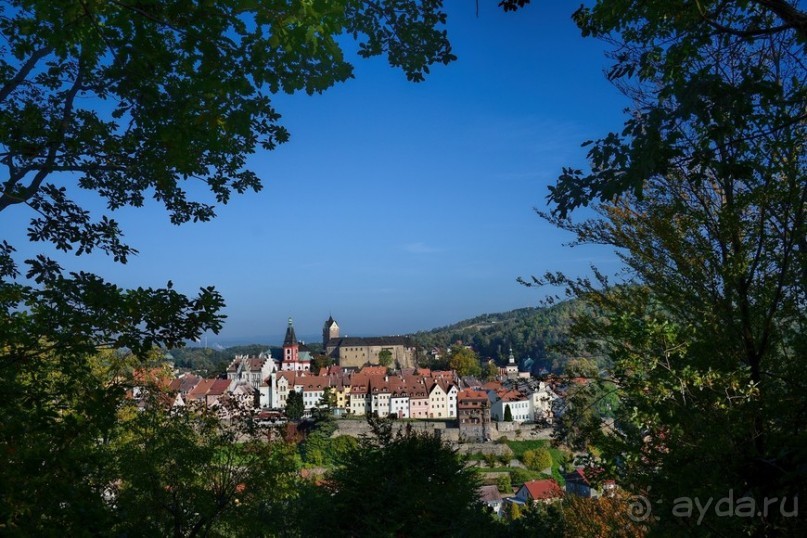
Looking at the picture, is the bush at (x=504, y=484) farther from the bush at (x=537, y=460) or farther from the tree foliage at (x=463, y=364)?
the tree foliage at (x=463, y=364)

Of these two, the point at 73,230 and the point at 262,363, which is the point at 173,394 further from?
the point at 262,363

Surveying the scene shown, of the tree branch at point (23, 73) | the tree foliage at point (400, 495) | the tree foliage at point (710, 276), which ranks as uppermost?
the tree branch at point (23, 73)

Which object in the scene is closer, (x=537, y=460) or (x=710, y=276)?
(x=710, y=276)

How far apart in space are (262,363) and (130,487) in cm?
7213

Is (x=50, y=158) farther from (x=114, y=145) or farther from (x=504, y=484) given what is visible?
(x=504, y=484)

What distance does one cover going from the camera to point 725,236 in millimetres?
5402

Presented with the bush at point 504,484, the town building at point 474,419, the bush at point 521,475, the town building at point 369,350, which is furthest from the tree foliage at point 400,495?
the town building at point 369,350

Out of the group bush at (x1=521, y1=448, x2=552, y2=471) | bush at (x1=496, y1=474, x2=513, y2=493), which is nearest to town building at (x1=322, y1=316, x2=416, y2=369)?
bush at (x1=521, y1=448, x2=552, y2=471)

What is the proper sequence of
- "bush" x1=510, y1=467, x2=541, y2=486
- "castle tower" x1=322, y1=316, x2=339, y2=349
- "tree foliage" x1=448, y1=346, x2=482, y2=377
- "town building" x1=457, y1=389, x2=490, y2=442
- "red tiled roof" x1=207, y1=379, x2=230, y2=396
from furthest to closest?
1. "castle tower" x1=322, y1=316, x2=339, y2=349
2. "tree foliage" x1=448, y1=346, x2=482, y2=377
3. "red tiled roof" x1=207, y1=379, x2=230, y2=396
4. "town building" x1=457, y1=389, x2=490, y2=442
5. "bush" x1=510, y1=467, x2=541, y2=486

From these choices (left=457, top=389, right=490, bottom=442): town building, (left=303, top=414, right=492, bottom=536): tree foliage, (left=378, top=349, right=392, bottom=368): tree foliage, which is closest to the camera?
(left=303, top=414, right=492, bottom=536): tree foliage

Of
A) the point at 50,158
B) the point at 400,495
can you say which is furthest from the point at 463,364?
the point at 50,158

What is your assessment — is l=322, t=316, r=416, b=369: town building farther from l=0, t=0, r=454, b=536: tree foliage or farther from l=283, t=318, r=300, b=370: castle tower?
l=0, t=0, r=454, b=536: tree foliage

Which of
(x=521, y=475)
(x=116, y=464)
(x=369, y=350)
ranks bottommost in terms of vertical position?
(x=521, y=475)

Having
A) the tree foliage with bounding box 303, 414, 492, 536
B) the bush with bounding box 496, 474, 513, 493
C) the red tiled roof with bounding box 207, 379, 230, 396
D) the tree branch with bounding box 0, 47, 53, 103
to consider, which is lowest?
the bush with bounding box 496, 474, 513, 493
